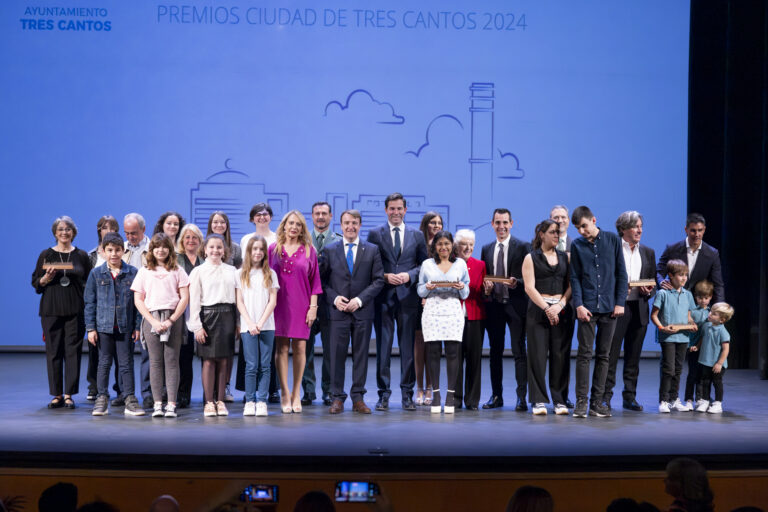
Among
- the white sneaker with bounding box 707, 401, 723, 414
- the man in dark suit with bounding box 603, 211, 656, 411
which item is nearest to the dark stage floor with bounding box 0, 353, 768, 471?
the white sneaker with bounding box 707, 401, 723, 414

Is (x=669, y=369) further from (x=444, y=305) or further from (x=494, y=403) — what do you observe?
(x=444, y=305)

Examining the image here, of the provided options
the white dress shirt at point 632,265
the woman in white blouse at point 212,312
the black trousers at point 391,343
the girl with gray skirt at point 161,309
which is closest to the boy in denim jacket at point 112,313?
the girl with gray skirt at point 161,309

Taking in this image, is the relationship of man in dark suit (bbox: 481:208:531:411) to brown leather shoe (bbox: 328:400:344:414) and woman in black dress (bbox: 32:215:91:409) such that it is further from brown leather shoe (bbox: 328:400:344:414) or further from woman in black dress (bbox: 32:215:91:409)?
woman in black dress (bbox: 32:215:91:409)

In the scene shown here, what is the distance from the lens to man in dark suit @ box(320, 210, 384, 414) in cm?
611

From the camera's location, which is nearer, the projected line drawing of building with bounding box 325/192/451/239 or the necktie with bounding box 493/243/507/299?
the necktie with bounding box 493/243/507/299

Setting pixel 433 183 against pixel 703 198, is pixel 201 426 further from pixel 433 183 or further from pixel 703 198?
pixel 703 198

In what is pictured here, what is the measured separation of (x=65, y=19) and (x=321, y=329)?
196 inches

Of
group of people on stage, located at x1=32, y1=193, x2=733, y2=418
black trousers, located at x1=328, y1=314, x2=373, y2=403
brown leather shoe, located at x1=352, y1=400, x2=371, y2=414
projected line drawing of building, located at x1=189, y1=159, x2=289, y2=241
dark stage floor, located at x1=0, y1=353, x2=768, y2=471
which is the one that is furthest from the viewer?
projected line drawing of building, located at x1=189, y1=159, x2=289, y2=241

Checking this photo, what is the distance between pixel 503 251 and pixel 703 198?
4.14 metres

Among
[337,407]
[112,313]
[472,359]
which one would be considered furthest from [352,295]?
[112,313]

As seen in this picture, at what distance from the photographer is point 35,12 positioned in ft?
29.3

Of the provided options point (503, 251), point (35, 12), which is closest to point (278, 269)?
point (503, 251)

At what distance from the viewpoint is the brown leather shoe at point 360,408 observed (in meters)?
5.97

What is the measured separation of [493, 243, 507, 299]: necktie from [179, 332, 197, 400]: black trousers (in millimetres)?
2317
